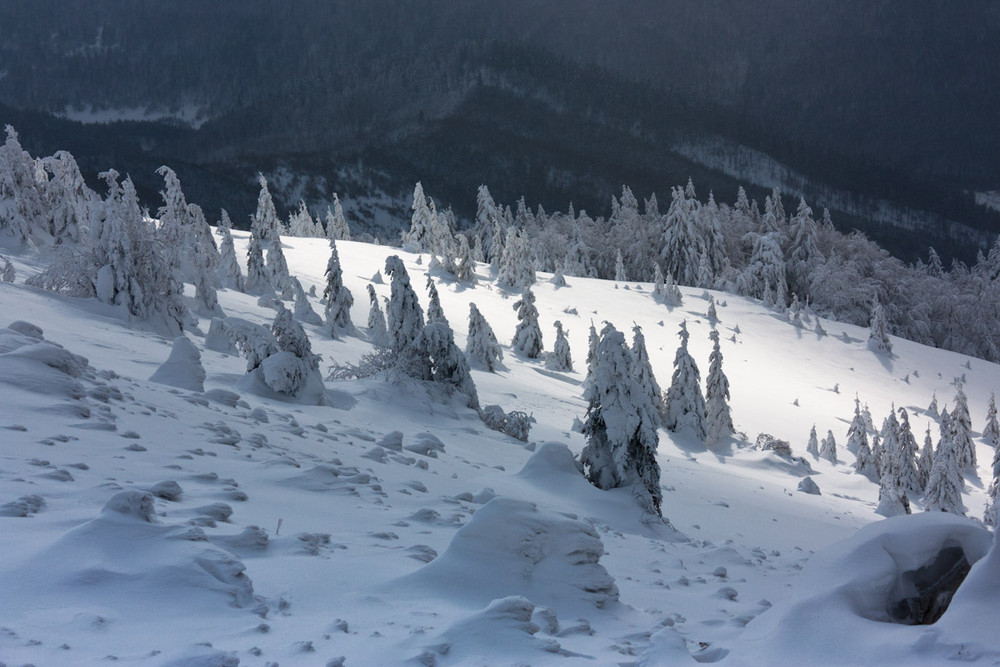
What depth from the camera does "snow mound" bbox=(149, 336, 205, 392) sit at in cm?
1018

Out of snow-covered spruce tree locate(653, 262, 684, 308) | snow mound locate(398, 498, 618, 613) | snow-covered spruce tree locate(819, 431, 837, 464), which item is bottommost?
snow-covered spruce tree locate(819, 431, 837, 464)

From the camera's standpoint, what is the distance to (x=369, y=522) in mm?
6273

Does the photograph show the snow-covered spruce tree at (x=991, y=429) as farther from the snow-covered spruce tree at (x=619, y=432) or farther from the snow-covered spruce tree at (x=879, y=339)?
the snow-covered spruce tree at (x=619, y=432)

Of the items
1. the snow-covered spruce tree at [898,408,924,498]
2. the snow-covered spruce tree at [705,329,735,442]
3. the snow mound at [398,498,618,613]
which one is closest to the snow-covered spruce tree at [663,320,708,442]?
the snow-covered spruce tree at [705,329,735,442]

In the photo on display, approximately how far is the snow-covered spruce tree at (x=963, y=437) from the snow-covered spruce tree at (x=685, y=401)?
1604cm

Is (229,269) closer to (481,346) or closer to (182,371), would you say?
(481,346)

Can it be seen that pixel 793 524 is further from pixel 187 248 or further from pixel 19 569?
pixel 187 248

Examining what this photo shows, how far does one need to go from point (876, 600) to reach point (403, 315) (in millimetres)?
13818

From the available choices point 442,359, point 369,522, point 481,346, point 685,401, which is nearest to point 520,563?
point 369,522

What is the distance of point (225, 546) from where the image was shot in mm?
4762

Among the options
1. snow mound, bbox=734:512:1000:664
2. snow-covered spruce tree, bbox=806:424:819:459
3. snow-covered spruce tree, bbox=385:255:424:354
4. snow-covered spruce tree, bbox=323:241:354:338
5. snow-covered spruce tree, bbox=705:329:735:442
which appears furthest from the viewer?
snow-covered spruce tree, bbox=806:424:819:459

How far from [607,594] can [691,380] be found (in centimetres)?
2715

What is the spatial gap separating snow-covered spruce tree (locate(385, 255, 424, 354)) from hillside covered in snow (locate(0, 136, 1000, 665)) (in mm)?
64

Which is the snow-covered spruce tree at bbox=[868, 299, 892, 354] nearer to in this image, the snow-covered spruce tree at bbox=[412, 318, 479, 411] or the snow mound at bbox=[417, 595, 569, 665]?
the snow-covered spruce tree at bbox=[412, 318, 479, 411]
